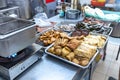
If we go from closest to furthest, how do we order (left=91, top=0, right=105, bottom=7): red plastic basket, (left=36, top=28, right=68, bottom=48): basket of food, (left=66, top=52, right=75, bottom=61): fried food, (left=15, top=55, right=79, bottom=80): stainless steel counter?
(left=15, top=55, right=79, bottom=80): stainless steel counter, (left=66, top=52, right=75, bottom=61): fried food, (left=36, top=28, right=68, bottom=48): basket of food, (left=91, top=0, right=105, bottom=7): red plastic basket

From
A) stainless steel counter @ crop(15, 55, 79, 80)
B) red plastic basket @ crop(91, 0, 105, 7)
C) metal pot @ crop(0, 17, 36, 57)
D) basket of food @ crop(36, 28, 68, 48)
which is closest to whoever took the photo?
metal pot @ crop(0, 17, 36, 57)

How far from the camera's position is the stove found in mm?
728

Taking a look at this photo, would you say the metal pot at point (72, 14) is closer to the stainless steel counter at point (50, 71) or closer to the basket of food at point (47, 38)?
the basket of food at point (47, 38)

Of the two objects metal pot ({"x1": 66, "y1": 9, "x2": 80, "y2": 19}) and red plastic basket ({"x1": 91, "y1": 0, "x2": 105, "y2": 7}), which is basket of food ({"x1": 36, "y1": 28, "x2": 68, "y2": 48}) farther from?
red plastic basket ({"x1": 91, "y1": 0, "x2": 105, "y2": 7})

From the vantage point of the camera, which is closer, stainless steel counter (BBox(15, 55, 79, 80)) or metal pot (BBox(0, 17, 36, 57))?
metal pot (BBox(0, 17, 36, 57))

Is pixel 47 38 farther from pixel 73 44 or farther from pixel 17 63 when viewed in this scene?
pixel 17 63

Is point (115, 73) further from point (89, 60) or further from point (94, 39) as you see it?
point (89, 60)

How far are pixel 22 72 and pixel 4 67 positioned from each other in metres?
0.13

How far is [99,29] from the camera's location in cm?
142

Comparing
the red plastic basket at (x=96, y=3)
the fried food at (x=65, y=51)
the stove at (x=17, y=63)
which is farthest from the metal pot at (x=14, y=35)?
the red plastic basket at (x=96, y=3)

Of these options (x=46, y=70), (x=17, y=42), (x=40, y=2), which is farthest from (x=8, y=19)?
(x=40, y=2)

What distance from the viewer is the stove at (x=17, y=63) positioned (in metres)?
0.73

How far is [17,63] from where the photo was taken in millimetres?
762

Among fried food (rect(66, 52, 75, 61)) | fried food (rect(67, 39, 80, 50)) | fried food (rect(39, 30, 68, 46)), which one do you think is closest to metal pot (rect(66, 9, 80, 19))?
fried food (rect(39, 30, 68, 46))
